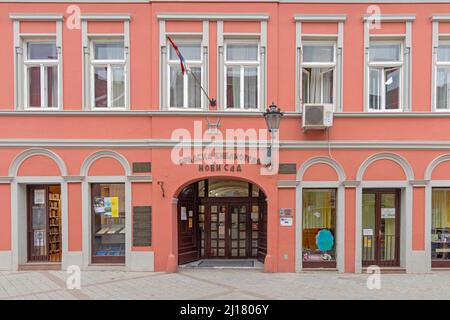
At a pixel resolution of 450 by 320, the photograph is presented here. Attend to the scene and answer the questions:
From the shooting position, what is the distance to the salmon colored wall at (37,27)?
888 centimetres

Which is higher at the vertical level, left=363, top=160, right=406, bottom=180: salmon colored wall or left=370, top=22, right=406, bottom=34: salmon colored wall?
left=370, top=22, right=406, bottom=34: salmon colored wall

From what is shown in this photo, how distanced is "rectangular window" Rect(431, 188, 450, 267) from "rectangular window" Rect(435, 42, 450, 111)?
2.44m

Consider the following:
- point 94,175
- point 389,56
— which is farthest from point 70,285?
point 389,56

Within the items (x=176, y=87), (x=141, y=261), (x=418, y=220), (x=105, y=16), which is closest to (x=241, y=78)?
(x=176, y=87)

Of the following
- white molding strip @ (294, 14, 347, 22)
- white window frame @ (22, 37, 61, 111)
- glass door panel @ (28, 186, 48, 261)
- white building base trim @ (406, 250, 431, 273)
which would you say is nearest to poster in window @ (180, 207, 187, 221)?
glass door panel @ (28, 186, 48, 261)

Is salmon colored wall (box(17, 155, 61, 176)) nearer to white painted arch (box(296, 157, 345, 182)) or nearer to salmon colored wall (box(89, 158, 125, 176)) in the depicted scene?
salmon colored wall (box(89, 158, 125, 176))

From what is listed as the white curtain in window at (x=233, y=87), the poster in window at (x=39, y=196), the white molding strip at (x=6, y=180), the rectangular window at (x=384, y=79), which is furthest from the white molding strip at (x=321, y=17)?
the white molding strip at (x=6, y=180)

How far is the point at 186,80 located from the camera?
9.15 m

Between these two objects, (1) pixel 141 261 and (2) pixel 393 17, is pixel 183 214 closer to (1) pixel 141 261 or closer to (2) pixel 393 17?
(1) pixel 141 261

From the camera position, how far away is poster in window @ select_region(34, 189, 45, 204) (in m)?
9.27

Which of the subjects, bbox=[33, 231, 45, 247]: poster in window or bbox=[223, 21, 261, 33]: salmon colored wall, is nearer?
bbox=[223, 21, 261, 33]: salmon colored wall

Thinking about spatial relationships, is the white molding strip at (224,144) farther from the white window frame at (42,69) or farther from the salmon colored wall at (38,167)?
the white window frame at (42,69)

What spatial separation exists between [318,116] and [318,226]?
317cm

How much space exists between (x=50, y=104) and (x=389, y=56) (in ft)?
32.1
